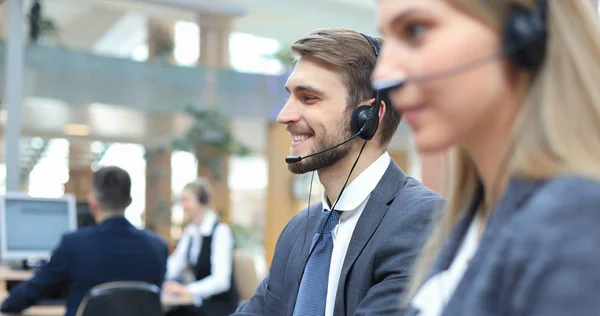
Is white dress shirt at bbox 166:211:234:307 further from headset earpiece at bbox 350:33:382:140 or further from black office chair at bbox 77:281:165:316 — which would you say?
headset earpiece at bbox 350:33:382:140

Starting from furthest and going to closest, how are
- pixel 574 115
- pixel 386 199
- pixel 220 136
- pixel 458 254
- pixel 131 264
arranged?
pixel 220 136 < pixel 131 264 < pixel 386 199 < pixel 458 254 < pixel 574 115

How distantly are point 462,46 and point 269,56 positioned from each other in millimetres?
9943

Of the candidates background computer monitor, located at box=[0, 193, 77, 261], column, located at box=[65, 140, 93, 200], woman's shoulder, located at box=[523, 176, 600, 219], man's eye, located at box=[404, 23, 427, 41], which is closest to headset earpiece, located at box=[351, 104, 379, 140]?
man's eye, located at box=[404, 23, 427, 41]

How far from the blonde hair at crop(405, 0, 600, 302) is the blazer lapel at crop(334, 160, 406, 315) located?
786 millimetres

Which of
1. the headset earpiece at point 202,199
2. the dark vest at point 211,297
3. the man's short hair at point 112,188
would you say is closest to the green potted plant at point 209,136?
the headset earpiece at point 202,199

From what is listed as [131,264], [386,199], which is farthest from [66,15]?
[386,199]

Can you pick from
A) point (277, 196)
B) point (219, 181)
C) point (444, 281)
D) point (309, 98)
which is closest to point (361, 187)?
point (309, 98)

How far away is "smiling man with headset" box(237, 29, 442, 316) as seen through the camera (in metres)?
1.40

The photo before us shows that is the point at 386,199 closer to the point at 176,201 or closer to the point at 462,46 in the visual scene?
the point at 462,46

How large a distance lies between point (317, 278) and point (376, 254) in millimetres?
145

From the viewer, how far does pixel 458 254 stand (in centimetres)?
80

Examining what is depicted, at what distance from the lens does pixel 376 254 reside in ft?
4.60

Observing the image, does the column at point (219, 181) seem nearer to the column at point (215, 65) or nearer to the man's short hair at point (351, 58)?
the column at point (215, 65)

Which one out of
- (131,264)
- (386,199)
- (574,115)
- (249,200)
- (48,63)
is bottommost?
(249,200)
